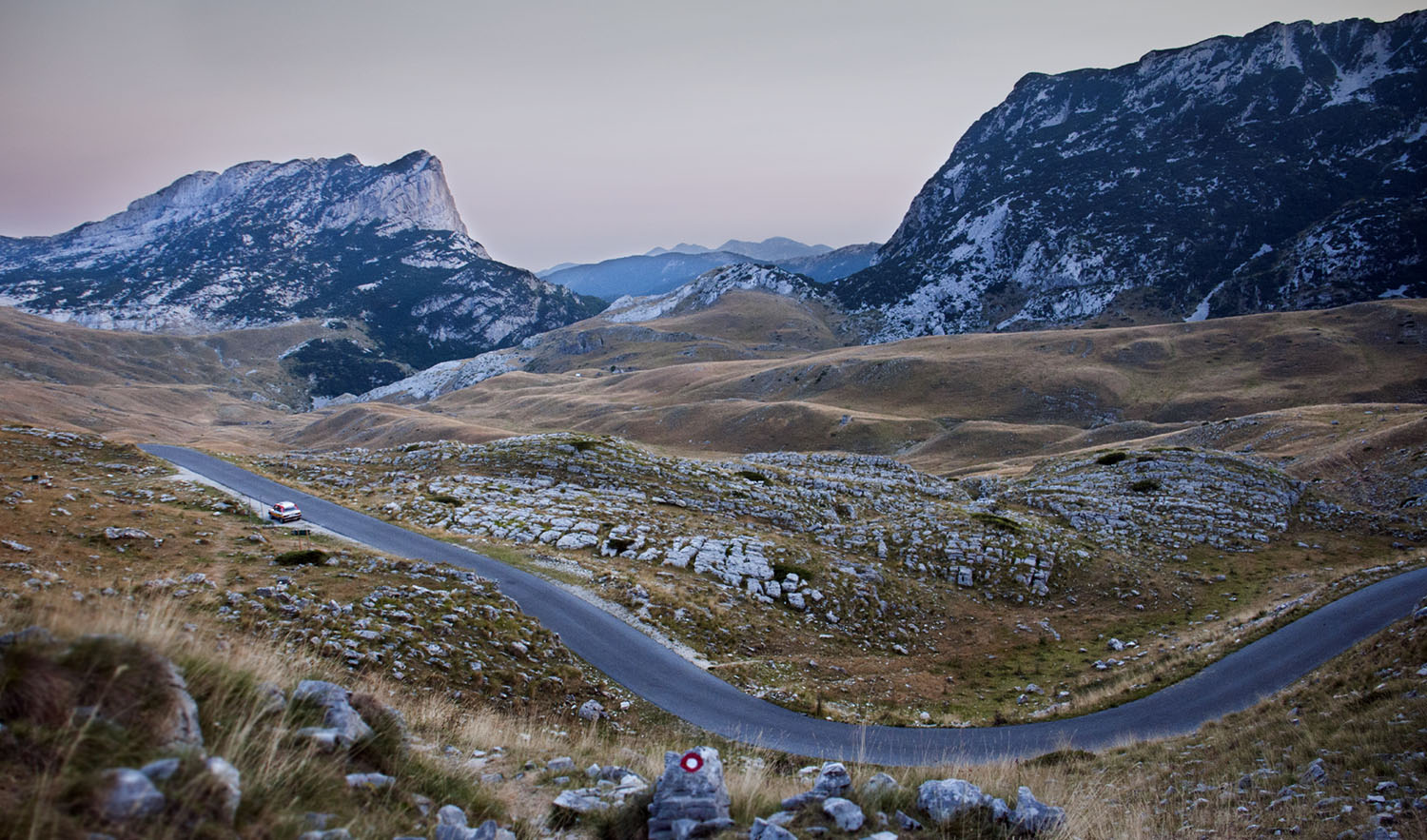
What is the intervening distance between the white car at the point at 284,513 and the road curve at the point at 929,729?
22.2 ft

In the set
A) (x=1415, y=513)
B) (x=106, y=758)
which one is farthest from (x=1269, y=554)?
(x=106, y=758)

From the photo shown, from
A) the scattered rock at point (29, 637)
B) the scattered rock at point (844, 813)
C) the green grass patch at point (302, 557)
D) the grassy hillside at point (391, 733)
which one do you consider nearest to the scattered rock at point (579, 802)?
the grassy hillside at point (391, 733)

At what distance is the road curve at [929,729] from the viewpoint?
56.1ft

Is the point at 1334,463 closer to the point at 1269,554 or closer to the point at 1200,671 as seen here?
the point at 1269,554

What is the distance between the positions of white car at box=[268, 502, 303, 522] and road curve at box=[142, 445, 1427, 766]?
6.75 metres

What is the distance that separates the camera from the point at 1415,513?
37.8 m

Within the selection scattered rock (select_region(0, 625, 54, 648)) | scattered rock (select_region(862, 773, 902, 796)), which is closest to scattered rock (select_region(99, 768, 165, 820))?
scattered rock (select_region(0, 625, 54, 648))

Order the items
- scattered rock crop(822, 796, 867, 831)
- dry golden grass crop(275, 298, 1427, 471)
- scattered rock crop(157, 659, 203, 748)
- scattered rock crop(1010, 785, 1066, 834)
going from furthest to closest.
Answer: dry golden grass crop(275, 298, 1427, 471)
scattered rock crop(1010, 785, 1066, 834)
scattered rock crop(822, 796, 867, 831)
scattered rock crop(157, 659, 203, 748)

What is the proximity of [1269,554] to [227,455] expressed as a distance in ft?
220

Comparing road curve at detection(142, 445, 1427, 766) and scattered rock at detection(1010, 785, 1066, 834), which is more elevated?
scattered rock at detection(1010, 785, 1066, 834)

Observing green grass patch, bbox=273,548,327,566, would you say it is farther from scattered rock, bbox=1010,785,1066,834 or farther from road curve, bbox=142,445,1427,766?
scattered rock, bbox=1010,785,1066,834

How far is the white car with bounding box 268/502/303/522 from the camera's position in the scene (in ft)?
94.1

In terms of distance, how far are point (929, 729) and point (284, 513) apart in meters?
28.2

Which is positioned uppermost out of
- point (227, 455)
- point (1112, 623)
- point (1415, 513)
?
point (227, 455)
